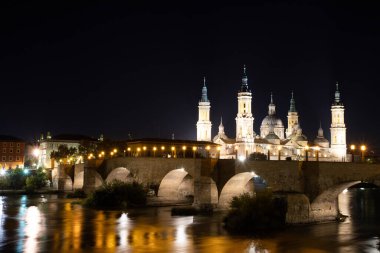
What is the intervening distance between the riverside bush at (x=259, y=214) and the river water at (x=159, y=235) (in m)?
1.04

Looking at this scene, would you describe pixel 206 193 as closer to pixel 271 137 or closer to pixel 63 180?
pixel 63 180

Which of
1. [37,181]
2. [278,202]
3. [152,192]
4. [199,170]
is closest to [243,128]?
[37,181]

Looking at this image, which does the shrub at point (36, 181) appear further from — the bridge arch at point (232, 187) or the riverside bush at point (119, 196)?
the bridge arch at point (232, 187)

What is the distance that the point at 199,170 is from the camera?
47812 millimetres

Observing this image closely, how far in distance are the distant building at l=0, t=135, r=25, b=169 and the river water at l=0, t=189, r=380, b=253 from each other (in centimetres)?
7289

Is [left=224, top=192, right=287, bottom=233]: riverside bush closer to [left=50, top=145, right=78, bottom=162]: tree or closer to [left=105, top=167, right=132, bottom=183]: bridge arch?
[left=105, top=167, right=132, bottom=183]: bridge arch

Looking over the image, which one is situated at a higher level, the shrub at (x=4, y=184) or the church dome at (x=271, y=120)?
the church dome at (x=271, y=120)

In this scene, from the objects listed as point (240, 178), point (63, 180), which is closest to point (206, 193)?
point (240, 178)

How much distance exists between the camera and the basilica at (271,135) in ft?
378

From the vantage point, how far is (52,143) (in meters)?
127

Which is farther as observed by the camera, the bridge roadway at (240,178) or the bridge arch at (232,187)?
the bridge arch at (232,187)

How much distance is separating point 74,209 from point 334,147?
8658cm

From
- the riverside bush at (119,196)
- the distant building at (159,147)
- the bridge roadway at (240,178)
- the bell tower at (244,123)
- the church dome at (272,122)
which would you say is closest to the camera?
the bridge roadway at (240,178)

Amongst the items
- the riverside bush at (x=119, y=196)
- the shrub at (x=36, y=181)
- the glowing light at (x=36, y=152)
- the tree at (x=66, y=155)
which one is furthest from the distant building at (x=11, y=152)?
the riverside bush at (x=119, y=196)
